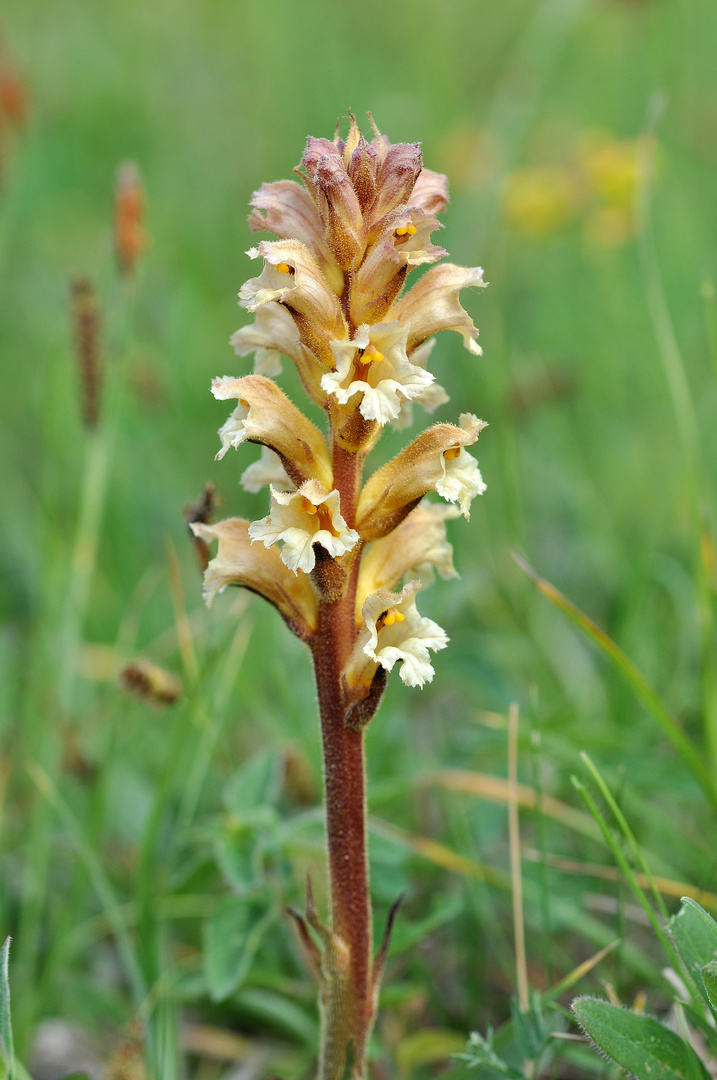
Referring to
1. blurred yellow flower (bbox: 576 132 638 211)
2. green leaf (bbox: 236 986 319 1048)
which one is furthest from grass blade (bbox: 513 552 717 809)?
blurred yellow flower (bbox: 576 132 638 211)

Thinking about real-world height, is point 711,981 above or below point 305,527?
below

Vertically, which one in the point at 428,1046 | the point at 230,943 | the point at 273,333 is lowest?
the point at 428,1046

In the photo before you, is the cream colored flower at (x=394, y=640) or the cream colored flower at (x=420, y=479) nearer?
the cream colored flower at (x=394, y=640)

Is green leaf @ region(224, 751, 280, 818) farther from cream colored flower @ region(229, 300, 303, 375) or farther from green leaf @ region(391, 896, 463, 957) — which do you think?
cream colored flower @ region(229, 300, 303, 375)

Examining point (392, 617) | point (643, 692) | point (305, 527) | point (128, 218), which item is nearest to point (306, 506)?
point (305, 527)

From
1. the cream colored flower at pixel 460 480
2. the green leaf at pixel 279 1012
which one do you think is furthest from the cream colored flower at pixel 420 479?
the green leaf at pixel 279 1012

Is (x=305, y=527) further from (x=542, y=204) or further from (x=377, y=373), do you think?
(x=542, y=204)

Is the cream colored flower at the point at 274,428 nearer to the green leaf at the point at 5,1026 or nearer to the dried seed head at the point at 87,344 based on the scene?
the green leaf at the point at 5,1026
